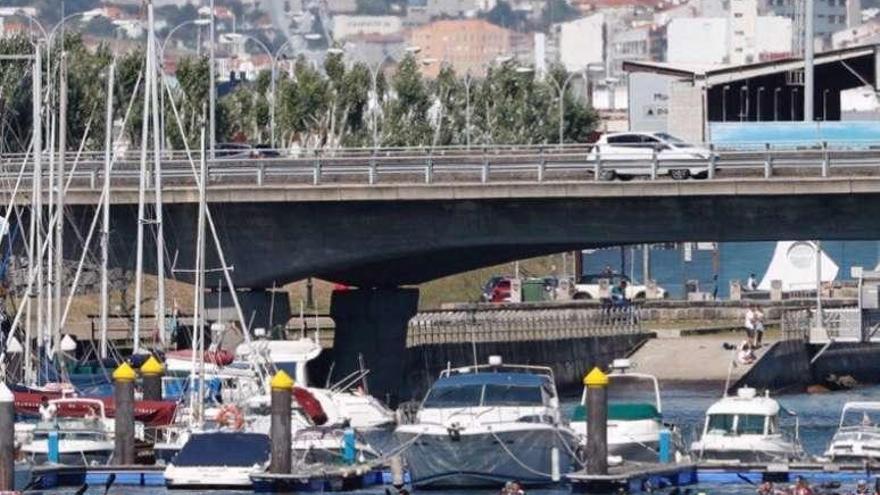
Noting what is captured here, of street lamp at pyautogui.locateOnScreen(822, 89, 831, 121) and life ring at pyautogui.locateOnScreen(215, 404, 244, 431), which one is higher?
street lamp at pyautogui.locateOnScreen(822, 89, 831, 121)

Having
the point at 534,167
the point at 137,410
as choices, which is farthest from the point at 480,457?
the point at 534,167

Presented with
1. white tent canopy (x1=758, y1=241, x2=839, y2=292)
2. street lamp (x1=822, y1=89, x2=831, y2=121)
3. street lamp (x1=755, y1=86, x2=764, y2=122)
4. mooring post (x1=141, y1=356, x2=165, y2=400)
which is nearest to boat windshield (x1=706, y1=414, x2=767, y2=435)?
mooring post (x1=141, y1=356, x2=165, y2=400)

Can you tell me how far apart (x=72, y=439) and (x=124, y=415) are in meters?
3.56

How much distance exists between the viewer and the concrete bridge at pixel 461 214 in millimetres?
89312

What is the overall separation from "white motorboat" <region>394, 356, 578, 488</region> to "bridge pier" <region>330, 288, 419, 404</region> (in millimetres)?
30850

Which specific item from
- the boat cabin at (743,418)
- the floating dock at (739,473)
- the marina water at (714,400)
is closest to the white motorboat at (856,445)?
the floating dock at (739,473)

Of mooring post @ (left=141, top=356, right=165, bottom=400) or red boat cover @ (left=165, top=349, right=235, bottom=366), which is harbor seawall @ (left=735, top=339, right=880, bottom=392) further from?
mooring post @ (left=141, top=356, right=165, bottom=400)

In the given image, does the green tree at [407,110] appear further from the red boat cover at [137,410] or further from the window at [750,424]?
the window at [750,424]

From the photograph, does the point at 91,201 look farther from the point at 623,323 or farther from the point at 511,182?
the point at 623,323

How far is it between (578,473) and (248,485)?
25.4 ft

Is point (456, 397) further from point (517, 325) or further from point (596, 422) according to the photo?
point (517, 325)

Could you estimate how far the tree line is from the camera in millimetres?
152875

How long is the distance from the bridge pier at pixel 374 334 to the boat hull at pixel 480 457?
31.7 metres

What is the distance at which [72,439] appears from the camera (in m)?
74.4
